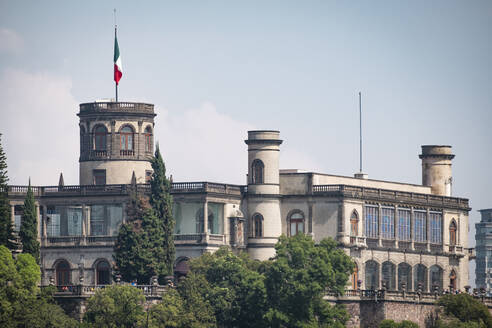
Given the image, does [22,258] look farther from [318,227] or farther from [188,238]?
[318,227]

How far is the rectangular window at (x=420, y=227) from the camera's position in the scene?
13588 cm

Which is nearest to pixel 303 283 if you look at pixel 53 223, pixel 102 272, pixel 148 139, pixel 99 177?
pixel 102 272

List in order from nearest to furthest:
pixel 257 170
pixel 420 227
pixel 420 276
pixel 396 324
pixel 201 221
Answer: pixel 396 324 → pixel 201 221 → pixel 257 170 → pixel 420 276 → pixel 420 227

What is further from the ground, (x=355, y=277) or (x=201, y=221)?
(x=201, y=221)

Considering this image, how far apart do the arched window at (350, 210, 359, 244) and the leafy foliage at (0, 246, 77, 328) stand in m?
27.1

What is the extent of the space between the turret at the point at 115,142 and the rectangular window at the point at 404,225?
2070 cm

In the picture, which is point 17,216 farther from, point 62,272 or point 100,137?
point 100,137

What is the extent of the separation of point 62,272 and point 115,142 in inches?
457

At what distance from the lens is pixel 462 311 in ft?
409

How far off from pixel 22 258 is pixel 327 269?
69.8 ft

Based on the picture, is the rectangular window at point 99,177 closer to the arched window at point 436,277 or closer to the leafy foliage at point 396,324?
the leafy foliage at point 396,324

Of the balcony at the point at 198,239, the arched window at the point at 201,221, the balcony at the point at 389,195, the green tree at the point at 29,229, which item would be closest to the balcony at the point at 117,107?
the arched window at the point at 201,221

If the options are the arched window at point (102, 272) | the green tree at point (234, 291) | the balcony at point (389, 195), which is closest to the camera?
the green tree at point (234, 291)

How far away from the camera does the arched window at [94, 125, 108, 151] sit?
134 meters
